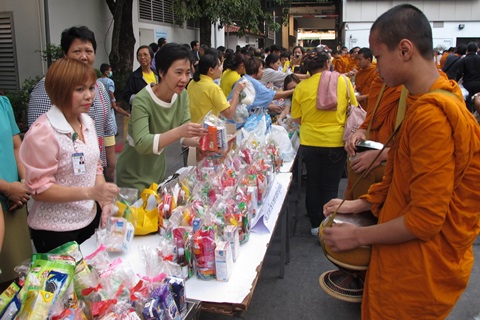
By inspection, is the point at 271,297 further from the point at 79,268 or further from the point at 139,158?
the point at 79,268

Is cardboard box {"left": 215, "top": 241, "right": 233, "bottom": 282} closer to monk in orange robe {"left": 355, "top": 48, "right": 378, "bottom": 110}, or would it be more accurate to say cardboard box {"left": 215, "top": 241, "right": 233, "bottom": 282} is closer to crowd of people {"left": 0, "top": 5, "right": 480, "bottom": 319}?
crowd of people {"left": 0, "top": 5, "right": 480, "bottom": 319}

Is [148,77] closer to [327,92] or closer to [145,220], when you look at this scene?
[327,92]

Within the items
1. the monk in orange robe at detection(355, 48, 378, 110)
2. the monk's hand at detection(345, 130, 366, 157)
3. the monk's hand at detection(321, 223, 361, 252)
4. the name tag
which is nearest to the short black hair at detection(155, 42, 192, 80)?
the name tag

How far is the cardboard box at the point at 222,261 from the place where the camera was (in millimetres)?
1864

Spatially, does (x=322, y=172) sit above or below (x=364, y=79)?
below

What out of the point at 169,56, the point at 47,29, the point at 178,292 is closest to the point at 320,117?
the point at 169,56

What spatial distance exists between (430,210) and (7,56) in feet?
30.4

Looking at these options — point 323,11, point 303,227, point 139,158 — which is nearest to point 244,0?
point 303,227

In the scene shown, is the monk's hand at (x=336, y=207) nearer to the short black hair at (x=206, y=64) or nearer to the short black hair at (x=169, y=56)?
the short black hair at (x=169, y=56)

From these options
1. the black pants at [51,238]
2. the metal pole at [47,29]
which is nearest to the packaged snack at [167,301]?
the black pants at [51,238]

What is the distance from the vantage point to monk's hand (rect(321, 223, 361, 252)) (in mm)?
1696

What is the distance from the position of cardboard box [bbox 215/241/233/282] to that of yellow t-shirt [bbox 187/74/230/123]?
8.52 ft

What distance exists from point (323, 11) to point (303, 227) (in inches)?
1505

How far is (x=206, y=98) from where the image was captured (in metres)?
4.39
